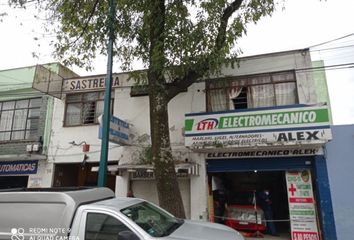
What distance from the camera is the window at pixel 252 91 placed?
1040 cm

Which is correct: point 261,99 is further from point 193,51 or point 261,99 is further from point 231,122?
point 193,51

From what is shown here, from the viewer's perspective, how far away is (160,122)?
727 cm

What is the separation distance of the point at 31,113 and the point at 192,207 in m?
8.56

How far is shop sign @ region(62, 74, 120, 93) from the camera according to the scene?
40.9 feet

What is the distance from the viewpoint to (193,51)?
7.57m

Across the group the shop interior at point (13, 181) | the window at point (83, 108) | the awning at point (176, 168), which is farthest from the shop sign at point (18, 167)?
the awning at point (176, 168)

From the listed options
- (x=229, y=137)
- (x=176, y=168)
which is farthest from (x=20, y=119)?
(x=229, y=137)

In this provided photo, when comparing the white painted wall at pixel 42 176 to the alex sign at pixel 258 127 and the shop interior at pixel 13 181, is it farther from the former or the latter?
the alex sign at pixel 258 127

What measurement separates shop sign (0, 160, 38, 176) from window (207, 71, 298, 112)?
798cm

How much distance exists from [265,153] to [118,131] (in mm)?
5103

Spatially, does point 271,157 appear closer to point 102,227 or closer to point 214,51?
point 214,51

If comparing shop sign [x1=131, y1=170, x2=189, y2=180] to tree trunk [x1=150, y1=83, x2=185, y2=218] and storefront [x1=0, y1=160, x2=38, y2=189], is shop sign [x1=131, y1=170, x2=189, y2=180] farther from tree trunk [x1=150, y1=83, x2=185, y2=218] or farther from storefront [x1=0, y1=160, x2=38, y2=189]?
storefront [x1=0, y1=160, x2=38, y2=189]

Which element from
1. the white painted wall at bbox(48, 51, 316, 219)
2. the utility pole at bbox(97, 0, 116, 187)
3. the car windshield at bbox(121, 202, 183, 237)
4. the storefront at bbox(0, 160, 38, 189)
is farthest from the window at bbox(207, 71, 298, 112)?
the storefront at bbox(0, 160, 38, 189)

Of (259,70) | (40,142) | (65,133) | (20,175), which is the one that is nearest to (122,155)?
(65,133)
